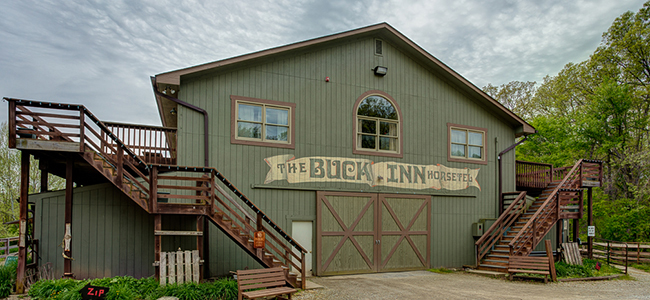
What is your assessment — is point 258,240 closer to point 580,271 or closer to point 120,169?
point 120,169

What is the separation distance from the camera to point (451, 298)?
10453 millimetres

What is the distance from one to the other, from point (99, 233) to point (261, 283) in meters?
4.62

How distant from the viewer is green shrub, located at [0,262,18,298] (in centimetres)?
944

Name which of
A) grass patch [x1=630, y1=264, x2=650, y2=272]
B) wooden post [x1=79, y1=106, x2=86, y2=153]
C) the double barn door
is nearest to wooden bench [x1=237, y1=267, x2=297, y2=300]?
the double barn door

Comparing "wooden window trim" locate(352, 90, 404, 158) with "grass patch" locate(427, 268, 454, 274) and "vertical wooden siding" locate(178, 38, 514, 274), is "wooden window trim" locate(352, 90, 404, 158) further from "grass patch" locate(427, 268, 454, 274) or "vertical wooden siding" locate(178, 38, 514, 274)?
"grass patch" locate(427, 268, 454, 274)

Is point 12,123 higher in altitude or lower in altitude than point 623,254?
higher

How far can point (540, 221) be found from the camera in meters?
15.5

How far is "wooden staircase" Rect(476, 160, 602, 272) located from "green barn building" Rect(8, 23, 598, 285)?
0.49 ft

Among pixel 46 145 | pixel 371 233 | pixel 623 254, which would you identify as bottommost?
pixel 623 254

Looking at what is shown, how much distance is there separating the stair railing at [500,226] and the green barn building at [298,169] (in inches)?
4.4

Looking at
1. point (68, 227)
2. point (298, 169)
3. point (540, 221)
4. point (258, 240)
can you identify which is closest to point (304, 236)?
point (298, 169)

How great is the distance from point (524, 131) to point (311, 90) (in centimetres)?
909

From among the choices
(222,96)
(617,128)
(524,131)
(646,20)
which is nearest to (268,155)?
(222,96)

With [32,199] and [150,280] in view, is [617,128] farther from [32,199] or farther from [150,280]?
[32,199]
